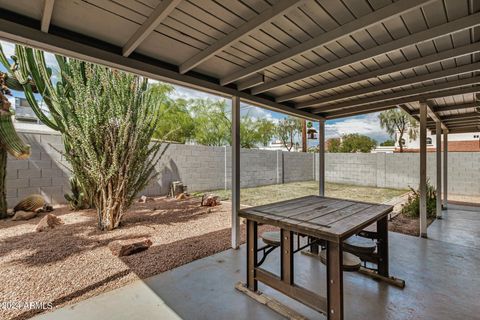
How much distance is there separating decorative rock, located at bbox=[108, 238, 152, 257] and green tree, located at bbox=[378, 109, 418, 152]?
54.4 feet

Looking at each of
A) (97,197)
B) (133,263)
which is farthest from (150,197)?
(133,263)

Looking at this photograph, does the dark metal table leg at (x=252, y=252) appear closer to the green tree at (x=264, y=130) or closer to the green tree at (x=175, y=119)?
the green tree at (x=175, y=119)

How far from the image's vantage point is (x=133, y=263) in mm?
2635

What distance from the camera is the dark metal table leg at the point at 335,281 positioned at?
153 centimetres

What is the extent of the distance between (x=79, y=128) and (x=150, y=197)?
3.11 metres

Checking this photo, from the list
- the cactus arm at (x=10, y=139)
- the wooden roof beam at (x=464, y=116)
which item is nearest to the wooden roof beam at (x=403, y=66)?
the wooden roof beam at (x=464, y=116)

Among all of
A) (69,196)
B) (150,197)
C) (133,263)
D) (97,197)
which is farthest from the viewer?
(150,197)

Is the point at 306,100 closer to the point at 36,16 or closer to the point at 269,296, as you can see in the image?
the point at 269,296

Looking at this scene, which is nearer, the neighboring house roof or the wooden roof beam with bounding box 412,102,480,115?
the wooden roof beam with bounding box 412,102,480,115

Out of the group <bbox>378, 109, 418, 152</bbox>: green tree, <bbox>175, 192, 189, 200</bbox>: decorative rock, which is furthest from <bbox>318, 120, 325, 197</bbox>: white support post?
<bbox>378, 109, 418, 152</bbox>: green tree

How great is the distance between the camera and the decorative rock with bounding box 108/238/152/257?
2.83 m

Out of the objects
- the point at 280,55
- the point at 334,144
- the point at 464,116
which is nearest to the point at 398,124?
the point at 334,144

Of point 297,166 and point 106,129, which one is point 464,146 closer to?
point 297,166

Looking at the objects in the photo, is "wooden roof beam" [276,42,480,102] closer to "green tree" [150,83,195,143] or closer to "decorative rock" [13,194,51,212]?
"decorative rock" [13,194,51,212]
